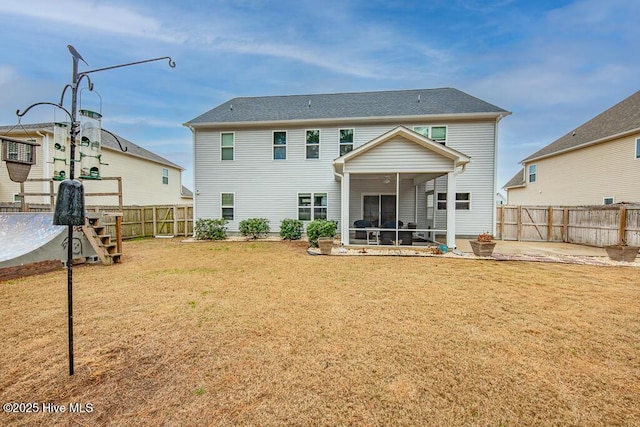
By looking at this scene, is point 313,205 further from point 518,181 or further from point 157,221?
point 518,181

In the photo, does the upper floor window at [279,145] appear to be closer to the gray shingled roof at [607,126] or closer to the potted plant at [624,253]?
the potted plant at [624,253]

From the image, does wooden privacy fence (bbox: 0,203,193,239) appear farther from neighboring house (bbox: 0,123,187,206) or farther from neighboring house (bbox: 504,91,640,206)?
neighboring house (bbox: 504,91,640,206)

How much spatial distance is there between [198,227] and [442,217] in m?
12.0

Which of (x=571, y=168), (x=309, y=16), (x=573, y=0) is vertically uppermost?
(x=309, y=16)

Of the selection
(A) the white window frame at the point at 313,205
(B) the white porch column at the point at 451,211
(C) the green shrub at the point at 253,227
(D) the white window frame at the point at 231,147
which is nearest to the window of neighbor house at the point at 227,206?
(C) the green shrub at the point at 253,227

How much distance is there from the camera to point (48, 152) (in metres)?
13.5

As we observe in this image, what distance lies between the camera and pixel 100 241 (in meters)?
7.82

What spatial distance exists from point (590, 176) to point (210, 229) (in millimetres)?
20330

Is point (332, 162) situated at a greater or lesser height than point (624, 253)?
greater

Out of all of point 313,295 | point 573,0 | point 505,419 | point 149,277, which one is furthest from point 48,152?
point 573,0

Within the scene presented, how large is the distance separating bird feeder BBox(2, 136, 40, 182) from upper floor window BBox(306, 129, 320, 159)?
9783 mm

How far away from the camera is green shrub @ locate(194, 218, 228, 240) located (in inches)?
519

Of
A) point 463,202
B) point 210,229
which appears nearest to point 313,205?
point 210,229

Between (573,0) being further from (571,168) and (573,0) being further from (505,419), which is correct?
(505,419)
